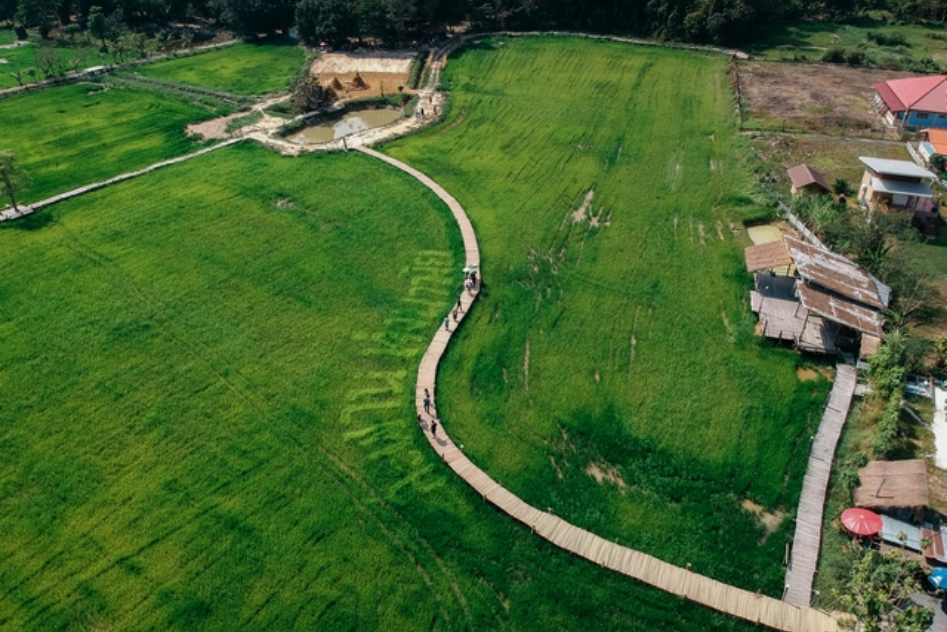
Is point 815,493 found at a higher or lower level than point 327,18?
lower

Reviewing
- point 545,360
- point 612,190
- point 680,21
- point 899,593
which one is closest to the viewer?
point 899,593

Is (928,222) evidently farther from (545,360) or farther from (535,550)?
(535,550)

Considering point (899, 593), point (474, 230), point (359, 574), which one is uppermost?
point (474, 230)

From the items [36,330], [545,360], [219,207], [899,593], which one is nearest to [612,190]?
[545,360]

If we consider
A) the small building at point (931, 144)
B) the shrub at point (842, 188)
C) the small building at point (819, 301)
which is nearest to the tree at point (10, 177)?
the small building at point (819, 301)

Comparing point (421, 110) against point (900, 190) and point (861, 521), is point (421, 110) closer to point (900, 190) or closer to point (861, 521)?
point (900, 190)

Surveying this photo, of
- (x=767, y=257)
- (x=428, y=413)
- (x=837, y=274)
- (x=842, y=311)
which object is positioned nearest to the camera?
(x=428, y=413)

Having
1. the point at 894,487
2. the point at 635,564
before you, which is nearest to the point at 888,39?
the point at 894,487

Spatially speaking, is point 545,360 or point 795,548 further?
point 545,360
